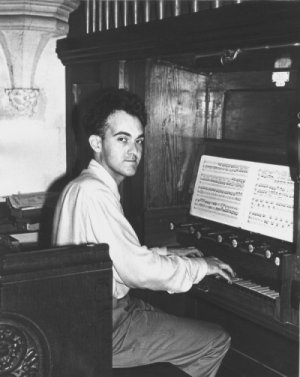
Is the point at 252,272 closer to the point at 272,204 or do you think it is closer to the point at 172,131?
the point at 272,204

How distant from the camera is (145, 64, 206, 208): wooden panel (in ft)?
11.5

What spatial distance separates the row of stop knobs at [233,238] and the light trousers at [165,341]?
1.59 ft

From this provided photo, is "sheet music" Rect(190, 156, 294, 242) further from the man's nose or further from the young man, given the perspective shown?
the man's nose

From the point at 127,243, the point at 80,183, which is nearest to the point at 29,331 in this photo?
the point at 127,243

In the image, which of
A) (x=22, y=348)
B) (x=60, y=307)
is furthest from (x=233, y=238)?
(x=22, y=348)

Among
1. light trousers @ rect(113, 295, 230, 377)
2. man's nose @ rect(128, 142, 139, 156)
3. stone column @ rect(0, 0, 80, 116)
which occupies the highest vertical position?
stone column @ rect(0, 0, 80, 116)

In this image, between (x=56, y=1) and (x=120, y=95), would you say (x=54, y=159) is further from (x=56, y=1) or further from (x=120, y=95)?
(x=120, y=95)

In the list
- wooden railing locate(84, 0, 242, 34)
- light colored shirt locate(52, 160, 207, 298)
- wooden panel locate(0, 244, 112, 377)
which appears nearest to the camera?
wooden panel locate(0, 244, 112, 377)

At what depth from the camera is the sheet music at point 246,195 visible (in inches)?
111

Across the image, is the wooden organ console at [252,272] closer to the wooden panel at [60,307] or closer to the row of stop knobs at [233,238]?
the row of stop knobs at [233,238]

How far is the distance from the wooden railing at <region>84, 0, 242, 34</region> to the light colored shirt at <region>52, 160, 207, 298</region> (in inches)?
46.3

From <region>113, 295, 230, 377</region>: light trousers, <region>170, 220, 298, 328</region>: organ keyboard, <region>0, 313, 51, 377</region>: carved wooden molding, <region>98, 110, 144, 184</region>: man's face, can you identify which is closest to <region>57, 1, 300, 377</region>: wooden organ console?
<region>170, 220, 298, 328</region>: organ keyboard

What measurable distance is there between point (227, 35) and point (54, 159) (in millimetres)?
2338

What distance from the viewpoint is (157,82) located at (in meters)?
3.47
